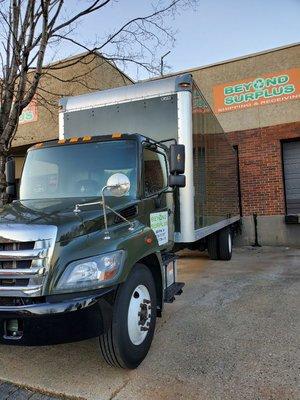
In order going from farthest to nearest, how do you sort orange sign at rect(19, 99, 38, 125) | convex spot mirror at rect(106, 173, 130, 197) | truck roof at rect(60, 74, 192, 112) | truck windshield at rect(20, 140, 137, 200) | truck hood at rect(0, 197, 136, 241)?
1. orange sign at rect(19, 99, 38, 125)
2. truck roof at rect(60, 74, 192, 112)
3. truck windshield at rect(20, 140, 137, 200)
4. convex spot mirror at rect(106, 173, 130, 197)
5. truck hood at rect(0, 197, 136, 241)

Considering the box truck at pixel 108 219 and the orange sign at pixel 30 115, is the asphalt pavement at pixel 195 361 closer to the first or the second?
the box truck at pixel 108 219

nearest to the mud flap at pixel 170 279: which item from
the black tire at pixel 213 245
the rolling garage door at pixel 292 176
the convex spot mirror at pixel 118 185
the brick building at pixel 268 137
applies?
the convex spot mirror at pixel 118 185

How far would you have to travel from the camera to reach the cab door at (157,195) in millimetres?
4453

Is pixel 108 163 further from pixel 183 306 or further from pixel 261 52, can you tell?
pixel 261 52

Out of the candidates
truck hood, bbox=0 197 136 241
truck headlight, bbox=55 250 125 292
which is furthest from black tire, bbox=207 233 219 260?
truck headlight, bbox=55 250 125 292

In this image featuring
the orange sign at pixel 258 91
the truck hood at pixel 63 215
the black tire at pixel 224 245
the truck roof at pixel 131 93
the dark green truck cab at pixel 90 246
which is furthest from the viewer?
the orange sign at pixel 258 91

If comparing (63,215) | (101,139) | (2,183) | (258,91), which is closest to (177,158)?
(101,139)

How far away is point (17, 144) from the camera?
14828 millimetres

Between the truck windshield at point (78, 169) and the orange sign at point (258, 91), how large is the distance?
379 inches

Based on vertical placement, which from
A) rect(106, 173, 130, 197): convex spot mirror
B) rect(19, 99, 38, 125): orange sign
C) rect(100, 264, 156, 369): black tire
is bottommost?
rect(100, 264, 156, 369): black tire

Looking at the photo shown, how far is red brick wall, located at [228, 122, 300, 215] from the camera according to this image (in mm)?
12430

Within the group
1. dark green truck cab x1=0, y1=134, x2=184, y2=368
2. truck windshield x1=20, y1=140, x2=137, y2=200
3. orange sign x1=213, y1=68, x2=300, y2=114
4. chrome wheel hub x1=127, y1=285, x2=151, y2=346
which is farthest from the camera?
orange sign x1=213, y1=68, x2=300, y2=114

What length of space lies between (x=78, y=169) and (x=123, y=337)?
6.47 feet

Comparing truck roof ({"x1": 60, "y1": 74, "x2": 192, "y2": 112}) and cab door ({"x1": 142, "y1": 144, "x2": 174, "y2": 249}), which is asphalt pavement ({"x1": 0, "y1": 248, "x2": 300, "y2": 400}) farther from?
truck roof ({"x1": 60, "y1": 74, "x2": 192, "y2": 112})
